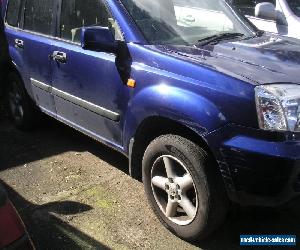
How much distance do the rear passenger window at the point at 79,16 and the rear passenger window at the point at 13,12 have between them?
1071mm

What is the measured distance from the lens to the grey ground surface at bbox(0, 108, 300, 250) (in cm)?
333

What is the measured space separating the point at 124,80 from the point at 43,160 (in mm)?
1680

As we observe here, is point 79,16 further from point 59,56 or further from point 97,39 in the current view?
point 97,39

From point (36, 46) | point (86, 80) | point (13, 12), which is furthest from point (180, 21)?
point (13, 12)

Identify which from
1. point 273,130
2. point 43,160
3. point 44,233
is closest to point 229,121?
point 273,130

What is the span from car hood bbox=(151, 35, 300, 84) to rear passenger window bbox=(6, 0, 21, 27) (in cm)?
241

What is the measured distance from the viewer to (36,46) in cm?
461

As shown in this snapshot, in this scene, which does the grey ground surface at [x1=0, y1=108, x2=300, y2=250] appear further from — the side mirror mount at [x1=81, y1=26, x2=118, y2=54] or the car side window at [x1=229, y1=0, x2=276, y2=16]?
the car side window at [x1=229, y1=0, x2=276, y2=16]

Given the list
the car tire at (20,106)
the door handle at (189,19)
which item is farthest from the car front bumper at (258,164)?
the car tire at (20,106)

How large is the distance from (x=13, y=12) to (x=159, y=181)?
2978mm

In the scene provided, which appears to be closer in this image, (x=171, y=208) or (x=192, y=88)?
(x=192, y=88)

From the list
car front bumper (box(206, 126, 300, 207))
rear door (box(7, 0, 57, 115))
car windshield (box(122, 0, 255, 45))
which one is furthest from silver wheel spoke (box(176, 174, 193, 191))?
rear door (box(7, 0, 57, 115))

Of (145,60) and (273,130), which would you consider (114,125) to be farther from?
(273,130)

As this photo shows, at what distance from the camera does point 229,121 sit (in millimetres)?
2789
